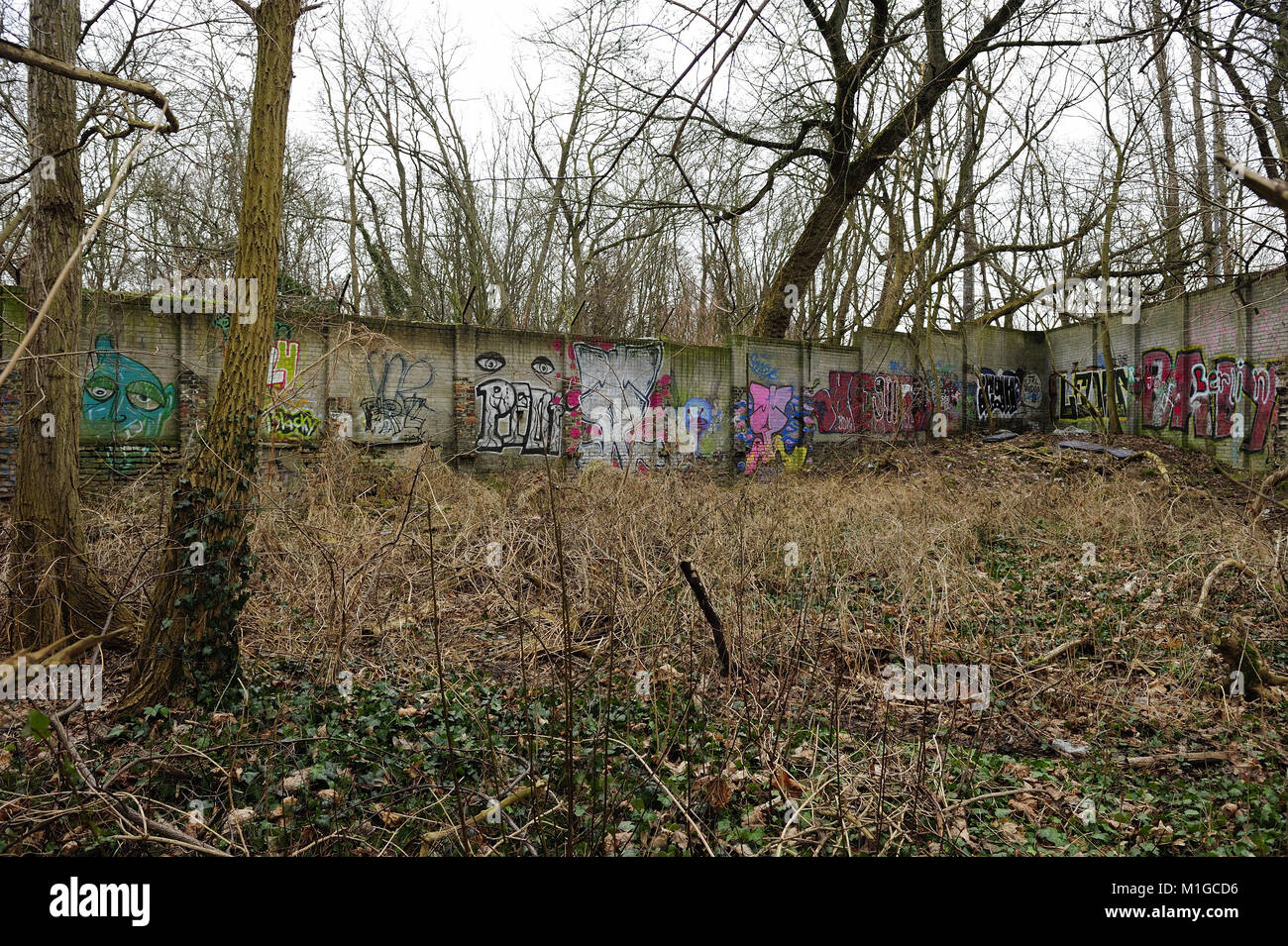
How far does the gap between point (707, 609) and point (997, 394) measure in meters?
18.1

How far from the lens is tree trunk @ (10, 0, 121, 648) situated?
186 inches

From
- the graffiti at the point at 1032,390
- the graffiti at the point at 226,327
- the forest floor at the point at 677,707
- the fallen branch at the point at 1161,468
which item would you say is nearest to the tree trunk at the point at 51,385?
the forest floor at the point at 677,707

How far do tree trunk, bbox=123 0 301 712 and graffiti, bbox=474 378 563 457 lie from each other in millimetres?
8386

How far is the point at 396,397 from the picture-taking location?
39.7 ft

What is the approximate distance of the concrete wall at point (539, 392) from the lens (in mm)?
10078

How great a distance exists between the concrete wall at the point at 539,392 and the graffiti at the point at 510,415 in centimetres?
3

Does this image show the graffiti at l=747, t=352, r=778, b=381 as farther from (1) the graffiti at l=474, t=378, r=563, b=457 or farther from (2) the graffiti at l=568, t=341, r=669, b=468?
(1) the graffiti at l=474, t=378, r=563, b=457

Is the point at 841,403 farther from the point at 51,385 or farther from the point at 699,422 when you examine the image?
the point at 51,385

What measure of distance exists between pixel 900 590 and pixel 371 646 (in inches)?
163

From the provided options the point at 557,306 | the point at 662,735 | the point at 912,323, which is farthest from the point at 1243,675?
the point at 557,306

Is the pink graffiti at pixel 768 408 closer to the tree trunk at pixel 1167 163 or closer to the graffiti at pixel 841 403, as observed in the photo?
the graffiti at pixel 841 403

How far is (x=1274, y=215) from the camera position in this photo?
679cm
